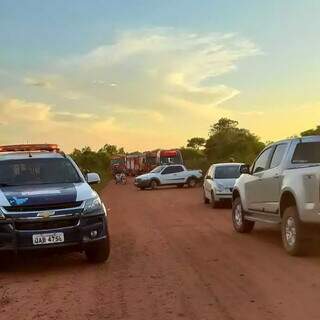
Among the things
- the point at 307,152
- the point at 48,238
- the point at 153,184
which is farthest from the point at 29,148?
the point at 153,184

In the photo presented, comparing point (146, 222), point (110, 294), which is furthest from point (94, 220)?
point (146, 222)

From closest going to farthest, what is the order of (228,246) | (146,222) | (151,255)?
(151,255), (228,246), (146,222)

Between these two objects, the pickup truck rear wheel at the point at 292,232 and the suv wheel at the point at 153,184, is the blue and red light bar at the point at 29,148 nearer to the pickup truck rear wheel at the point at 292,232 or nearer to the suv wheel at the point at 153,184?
the pickup truck rear wheel at the point at 292,232

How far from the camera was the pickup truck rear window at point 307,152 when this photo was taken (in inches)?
457

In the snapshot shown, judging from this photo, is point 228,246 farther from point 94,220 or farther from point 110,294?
point 110,294

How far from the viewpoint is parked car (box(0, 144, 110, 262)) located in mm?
9438

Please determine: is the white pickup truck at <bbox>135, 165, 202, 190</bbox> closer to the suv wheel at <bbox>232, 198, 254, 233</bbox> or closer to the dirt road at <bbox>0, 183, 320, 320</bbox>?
the suv wheel at <bbox>232, 198, 254, 233</bbox>

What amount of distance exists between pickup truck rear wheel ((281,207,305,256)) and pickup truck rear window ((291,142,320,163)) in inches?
43.7

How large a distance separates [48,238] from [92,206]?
88 centimetres

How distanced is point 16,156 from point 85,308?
4853 millimetres

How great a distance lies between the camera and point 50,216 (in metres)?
9.56

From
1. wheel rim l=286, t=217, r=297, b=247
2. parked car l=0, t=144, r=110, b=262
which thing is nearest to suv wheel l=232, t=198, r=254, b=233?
wheel rim l=286, t=217, r=297, b=247

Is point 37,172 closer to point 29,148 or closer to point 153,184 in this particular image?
point 29,148

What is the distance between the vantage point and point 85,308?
23.8 feet
